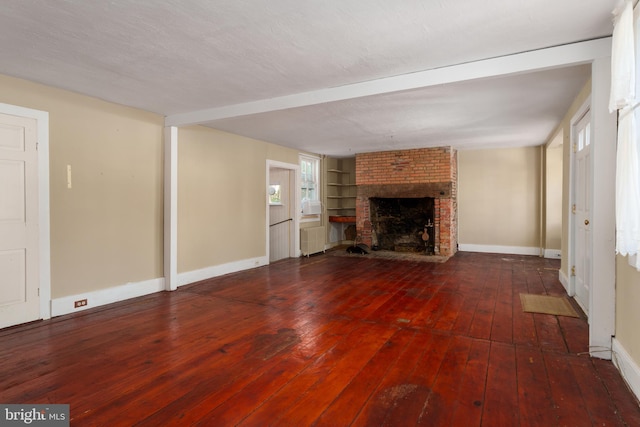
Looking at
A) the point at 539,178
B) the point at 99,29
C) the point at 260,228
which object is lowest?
the point at 260,228

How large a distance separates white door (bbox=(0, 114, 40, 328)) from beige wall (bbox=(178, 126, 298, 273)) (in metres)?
1.74

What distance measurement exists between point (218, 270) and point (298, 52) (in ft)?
12.8

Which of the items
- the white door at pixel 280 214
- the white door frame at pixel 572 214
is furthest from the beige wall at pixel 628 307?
the white door at pixel 280 214

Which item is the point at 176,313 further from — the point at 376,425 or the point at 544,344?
the point at 544,344

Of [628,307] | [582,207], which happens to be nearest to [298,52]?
[628,307]

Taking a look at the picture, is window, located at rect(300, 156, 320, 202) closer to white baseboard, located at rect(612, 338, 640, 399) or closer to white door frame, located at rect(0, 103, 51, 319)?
white door frame, located at rect(0, 103, 51, 319)

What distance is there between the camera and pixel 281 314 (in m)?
3.64

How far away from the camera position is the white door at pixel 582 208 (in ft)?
12.1

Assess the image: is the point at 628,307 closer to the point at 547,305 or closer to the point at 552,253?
the point at 547,305

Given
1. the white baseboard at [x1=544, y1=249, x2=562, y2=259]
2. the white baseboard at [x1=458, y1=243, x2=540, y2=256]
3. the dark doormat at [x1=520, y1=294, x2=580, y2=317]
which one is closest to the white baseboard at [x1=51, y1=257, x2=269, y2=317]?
the dark doormat at [x1=520, y1=294, x2=580, y2=317]

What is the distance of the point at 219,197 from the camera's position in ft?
18.6

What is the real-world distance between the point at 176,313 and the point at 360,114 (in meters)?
3.42

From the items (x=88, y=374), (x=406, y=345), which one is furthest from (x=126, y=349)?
(x=406, y=345)

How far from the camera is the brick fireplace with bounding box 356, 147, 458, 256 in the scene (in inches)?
288
